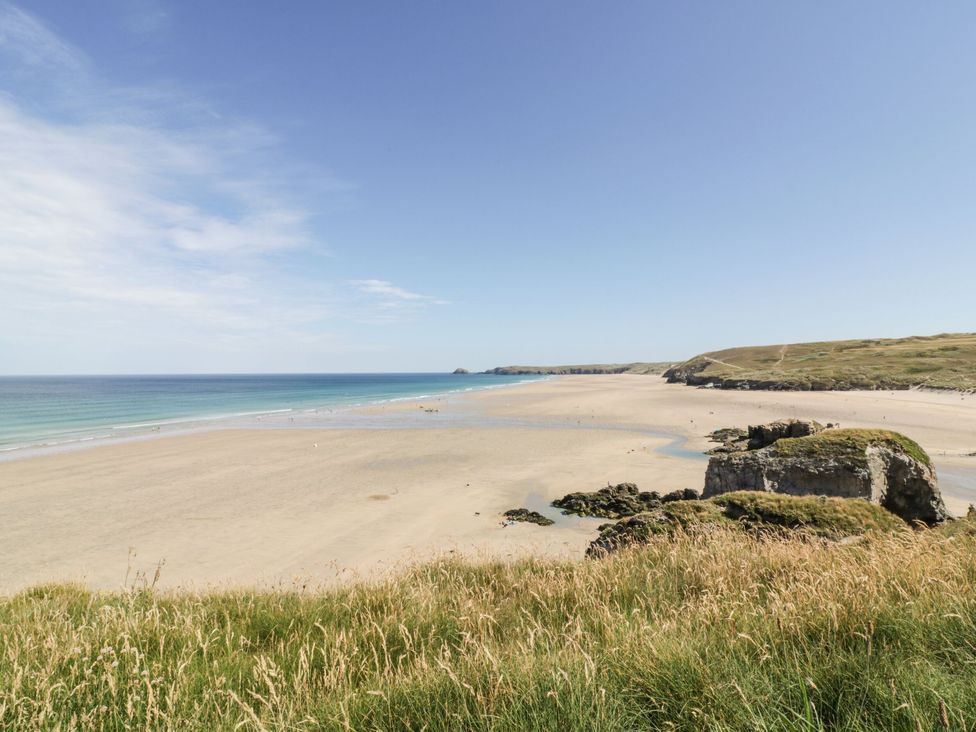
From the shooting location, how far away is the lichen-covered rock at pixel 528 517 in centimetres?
1407

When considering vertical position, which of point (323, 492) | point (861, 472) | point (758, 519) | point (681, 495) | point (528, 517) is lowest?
point (528, 517)

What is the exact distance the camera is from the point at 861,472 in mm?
10289

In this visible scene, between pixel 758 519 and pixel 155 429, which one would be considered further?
pixel 155 429

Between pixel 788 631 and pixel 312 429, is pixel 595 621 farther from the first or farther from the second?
A: pixel 312 429

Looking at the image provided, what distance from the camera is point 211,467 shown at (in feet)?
77.1

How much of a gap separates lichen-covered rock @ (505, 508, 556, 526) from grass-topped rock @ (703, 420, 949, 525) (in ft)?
18.4

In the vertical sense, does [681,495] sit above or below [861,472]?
below

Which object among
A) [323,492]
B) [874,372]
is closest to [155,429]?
[323,492]

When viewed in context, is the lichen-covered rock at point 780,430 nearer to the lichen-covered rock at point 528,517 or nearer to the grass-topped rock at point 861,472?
the grass-topped rock at point 861,472

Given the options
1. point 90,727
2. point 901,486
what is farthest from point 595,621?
point 901,486

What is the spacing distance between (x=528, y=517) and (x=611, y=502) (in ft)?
9.39

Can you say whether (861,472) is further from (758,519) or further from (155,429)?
(155,429)

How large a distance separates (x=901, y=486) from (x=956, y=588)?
345 inches

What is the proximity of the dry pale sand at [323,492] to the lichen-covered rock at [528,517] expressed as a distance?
47 centimetres
